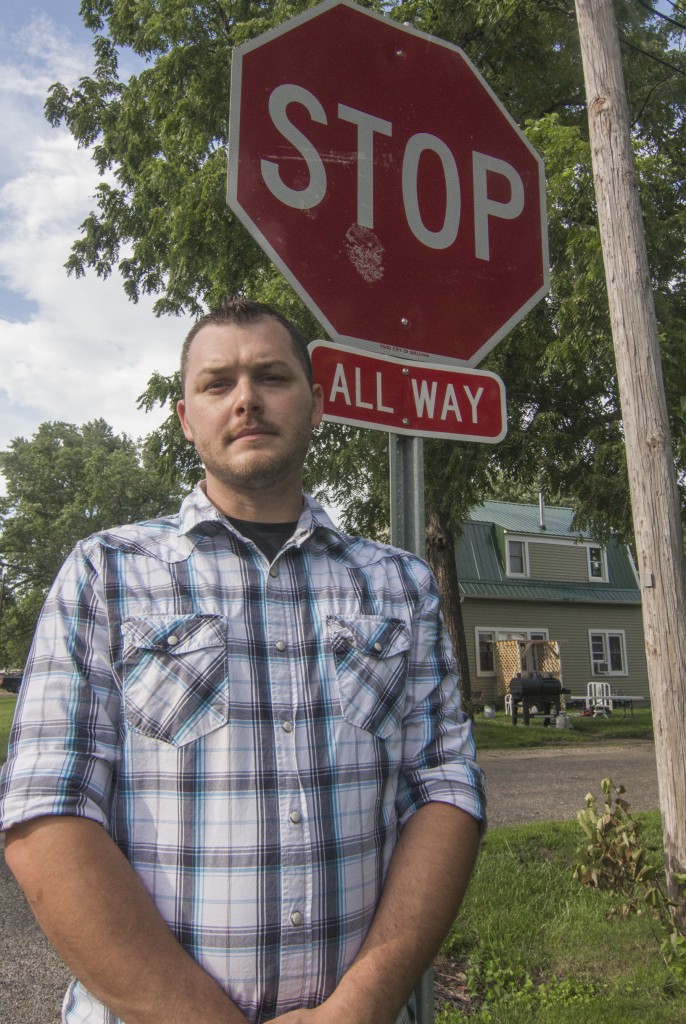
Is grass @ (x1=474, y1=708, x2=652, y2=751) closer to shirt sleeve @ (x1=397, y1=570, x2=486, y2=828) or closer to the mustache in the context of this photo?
shirt sleeve @ (x1=397, y1=570, x2=486, y2=828)

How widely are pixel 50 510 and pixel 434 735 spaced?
52.1 metres

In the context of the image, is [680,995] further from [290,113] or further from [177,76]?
[177,76]

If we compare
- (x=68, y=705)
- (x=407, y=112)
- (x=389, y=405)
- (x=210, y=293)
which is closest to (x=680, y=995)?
(x=389, y=405)

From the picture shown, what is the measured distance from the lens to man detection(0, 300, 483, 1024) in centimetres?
132

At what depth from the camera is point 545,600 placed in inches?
1145

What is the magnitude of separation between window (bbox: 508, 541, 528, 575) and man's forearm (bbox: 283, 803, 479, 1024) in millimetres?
28157

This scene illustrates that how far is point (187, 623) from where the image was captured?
1.54 m

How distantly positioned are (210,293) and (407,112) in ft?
34.0

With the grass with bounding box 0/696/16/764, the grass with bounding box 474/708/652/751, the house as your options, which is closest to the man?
the grass with bounding box 0/696/16/764

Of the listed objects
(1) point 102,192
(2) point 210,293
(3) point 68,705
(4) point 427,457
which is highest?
(1) point 102,192

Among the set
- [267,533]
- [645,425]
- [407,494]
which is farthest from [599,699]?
[267,533]

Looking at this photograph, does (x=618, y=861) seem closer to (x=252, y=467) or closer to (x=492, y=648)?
(x=252, y=467)

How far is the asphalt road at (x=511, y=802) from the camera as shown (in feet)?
13.8

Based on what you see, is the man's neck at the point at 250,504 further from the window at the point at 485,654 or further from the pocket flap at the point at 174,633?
the window at the point at 485,654
